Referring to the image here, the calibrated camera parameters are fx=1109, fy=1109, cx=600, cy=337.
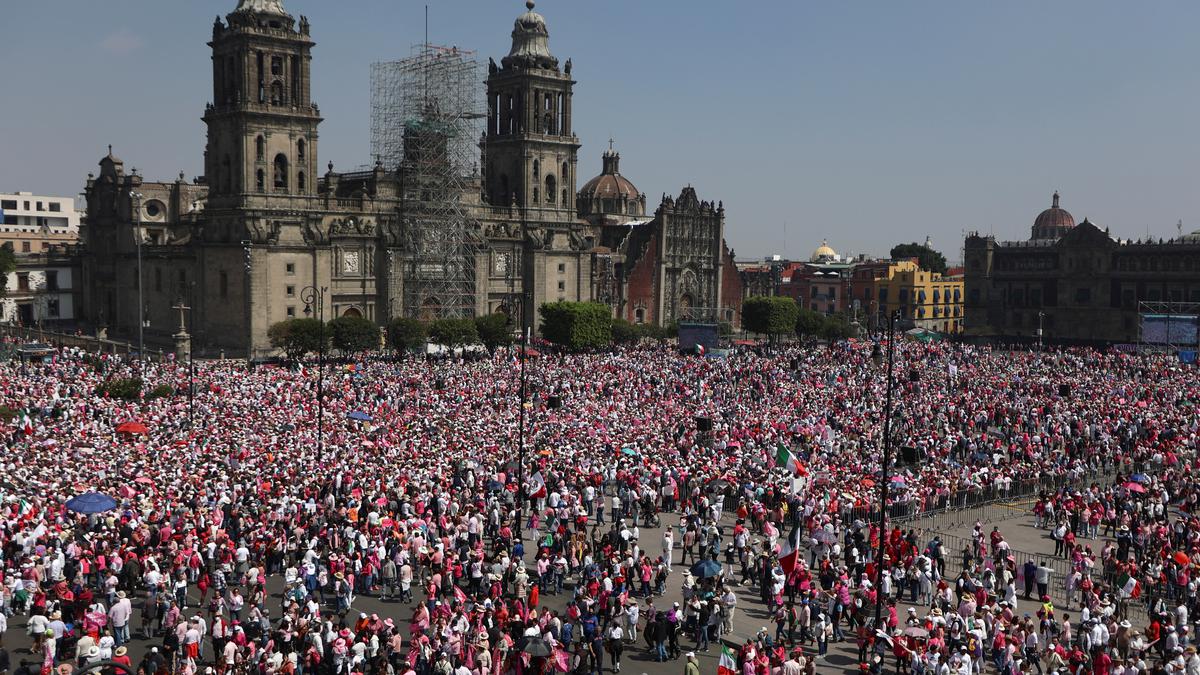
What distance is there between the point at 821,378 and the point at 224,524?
114ft

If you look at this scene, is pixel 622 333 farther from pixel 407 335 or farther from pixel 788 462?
pixel 788 462

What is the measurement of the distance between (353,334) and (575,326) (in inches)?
613

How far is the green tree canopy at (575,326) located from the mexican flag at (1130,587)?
5266 centimetres

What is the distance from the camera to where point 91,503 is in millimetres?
24234

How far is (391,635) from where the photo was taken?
19.1m

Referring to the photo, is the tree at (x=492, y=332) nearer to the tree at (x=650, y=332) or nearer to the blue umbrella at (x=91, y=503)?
the tree at (x=650, y=332)

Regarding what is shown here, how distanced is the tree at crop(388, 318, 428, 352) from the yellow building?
62.0 m

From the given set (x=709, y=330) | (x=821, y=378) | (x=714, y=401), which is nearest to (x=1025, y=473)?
(x=714, y=401)

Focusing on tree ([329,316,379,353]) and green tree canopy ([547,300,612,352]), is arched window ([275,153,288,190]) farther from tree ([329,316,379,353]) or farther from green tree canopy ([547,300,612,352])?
green tree canopy ([547,300,612,352])

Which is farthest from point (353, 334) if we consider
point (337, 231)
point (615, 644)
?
point (615, 644)

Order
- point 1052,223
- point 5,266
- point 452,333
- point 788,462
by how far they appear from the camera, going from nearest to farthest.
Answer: point 788,462, point 452,333, point 5,266, point 1052,223

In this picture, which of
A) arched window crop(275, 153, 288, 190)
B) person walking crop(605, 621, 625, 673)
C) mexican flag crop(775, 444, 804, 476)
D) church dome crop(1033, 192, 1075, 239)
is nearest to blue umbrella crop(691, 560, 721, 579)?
person walking crop(605, 621, 625, 673)

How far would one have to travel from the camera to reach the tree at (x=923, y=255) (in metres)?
157

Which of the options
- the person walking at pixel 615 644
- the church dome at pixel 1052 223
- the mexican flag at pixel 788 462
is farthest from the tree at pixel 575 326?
the church dome at pixel 1052 223
